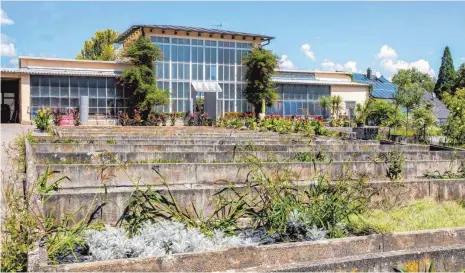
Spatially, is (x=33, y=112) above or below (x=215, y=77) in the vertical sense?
below

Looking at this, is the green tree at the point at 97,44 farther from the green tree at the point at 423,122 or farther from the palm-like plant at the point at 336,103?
the green tree at the point at 423,122

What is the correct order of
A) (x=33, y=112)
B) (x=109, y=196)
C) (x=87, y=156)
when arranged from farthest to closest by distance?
(x=33, y=112)
(x=87, y=156)
(x=109, y=196)

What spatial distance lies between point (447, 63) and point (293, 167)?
71.6 meters

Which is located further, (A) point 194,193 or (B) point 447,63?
(B) point 447,63

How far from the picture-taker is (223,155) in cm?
1161

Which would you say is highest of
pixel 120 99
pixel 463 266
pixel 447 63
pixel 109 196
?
pixel 447 63

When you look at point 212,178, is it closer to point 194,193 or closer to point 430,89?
point 194,193

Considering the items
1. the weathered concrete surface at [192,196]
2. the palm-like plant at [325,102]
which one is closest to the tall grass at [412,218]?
the weathered concrete surface at [192,196]

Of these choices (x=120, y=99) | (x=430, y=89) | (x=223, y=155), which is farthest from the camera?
(x=430, y=89)

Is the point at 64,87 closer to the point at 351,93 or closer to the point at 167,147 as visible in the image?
the point at 167,147

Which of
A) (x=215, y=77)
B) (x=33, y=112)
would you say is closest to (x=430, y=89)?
(x=215, y=77)

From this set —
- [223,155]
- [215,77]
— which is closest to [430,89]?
[215,77]

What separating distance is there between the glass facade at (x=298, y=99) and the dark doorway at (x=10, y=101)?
18696 mm

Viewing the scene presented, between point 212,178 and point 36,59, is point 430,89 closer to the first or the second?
point 36,59
